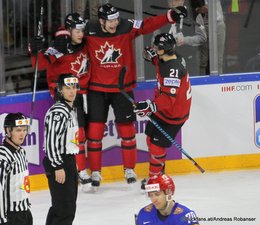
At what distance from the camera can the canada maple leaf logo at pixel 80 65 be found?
8.02 meters

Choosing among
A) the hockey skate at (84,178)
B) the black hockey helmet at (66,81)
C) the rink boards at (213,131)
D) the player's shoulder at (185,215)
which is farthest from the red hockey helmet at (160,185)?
the rink boards at (213,131)

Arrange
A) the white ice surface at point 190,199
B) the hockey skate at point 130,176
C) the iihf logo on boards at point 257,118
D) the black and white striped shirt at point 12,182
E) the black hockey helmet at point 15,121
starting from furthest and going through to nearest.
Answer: the iihf logo on boards at point 257,118
the hockey skate at point 130,176
the white ice surface at point 190,199
the black hockey helmet at point 15,121
the black and white striped shirt at point 12,182

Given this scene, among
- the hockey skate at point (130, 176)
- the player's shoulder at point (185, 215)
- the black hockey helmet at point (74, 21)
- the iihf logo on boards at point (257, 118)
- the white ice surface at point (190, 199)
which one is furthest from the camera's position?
the iihf logo on boards at point (257, 118)

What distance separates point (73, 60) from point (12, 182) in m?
2.37

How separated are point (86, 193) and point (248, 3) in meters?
2.17

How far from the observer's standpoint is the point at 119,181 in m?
8.48

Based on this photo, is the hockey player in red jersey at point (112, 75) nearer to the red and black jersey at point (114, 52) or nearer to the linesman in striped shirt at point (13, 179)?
the red and black jersey at point (114, 52)

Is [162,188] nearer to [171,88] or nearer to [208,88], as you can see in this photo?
[171,88]

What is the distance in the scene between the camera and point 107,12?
25.8ft

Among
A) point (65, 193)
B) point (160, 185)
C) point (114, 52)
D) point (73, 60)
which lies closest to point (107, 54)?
point (114, 52)

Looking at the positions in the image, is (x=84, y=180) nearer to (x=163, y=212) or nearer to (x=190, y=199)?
(x=190, y=199)

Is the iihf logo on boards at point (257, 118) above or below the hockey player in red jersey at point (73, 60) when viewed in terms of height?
below

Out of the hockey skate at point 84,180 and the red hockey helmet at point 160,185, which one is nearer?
the red hockey helmet at point 160,185

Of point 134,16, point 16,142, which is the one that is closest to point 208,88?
point 134,16
